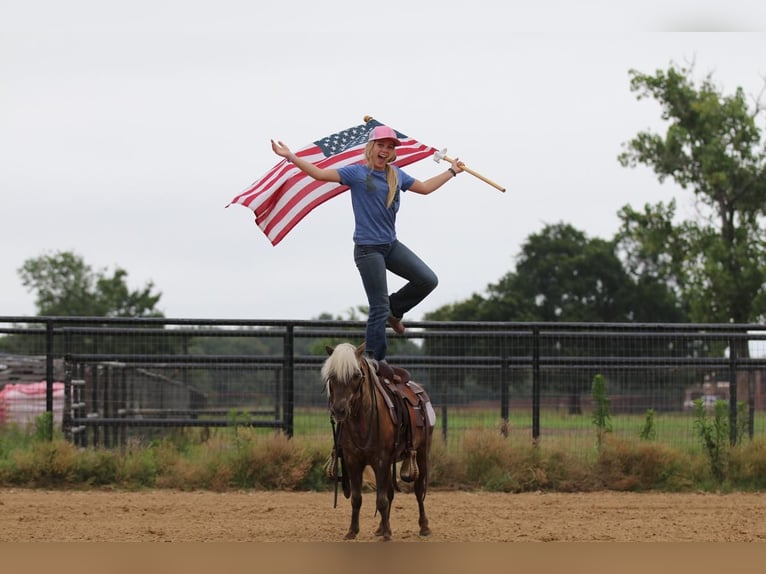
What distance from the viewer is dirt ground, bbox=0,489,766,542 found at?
9.22 metres

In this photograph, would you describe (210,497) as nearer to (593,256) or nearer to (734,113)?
(734,113)

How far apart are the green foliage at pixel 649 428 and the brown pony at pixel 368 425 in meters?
4.99

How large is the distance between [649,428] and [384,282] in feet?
19.0

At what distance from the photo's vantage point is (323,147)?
10.7 meters

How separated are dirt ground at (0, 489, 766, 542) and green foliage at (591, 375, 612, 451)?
93 cm

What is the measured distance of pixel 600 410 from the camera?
→ 44.7ft

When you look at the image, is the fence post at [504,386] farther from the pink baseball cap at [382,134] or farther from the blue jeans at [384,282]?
the pink baseball cap at [382,134]

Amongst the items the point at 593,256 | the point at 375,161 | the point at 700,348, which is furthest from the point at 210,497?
the point at 593,256

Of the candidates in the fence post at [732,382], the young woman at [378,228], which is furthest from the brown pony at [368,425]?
the fence post at [732,382]

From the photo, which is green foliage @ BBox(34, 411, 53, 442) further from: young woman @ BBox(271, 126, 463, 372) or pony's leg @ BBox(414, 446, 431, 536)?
young woman @ BBox(271, 126, 463, 372)

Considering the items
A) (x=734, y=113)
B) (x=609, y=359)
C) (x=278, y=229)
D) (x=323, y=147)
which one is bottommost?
(x=609, y=359)

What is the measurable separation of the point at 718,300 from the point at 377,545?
77.2ft

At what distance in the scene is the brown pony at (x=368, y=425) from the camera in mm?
8523

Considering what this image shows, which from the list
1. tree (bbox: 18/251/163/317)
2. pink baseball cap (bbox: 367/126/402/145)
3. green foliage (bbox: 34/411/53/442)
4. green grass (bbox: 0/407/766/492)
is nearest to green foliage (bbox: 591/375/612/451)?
green grass (bbox: 0/407/766/492)
